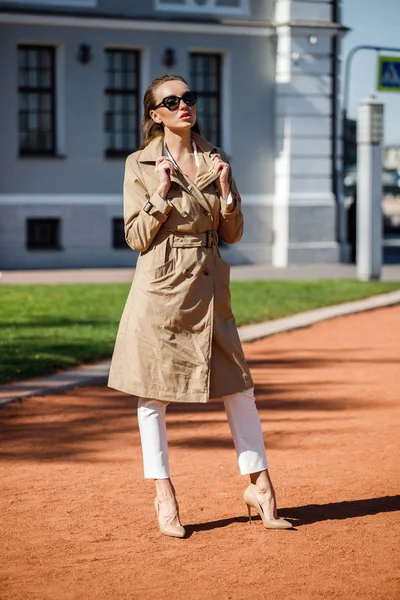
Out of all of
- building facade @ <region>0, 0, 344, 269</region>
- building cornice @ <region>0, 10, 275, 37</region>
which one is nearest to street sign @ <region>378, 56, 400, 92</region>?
building facade @ <region>0, 0, 344, 269</region>

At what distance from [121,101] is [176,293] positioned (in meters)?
20.6

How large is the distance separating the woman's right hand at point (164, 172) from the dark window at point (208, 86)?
21.0 metres

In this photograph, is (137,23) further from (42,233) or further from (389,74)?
(389,74)

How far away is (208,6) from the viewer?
25.9m

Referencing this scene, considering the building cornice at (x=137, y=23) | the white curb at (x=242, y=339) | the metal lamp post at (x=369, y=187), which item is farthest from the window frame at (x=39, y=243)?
the white curb at (x=242, y=339)

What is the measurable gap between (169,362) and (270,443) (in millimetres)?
2412

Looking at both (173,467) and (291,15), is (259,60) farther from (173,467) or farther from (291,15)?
(173,467)

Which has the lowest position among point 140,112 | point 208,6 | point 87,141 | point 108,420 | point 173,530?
point 173,530

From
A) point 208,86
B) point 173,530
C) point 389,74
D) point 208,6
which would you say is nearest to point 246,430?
point 173,530

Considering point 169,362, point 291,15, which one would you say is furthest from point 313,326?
point 291,15

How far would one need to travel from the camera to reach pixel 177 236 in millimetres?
5574

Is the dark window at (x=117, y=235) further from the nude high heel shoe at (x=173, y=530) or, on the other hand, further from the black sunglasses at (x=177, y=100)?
the nude high heel shoe at (x=173, y=530)

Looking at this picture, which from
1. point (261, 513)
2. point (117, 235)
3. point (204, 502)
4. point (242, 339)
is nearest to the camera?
point (261, 513)

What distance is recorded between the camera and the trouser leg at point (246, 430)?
→ 569 centimetres
